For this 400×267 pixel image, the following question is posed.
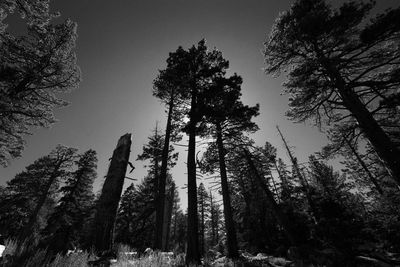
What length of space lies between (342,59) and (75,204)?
26.0m

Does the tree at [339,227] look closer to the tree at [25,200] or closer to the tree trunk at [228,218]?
the tree trunk at [228,218]

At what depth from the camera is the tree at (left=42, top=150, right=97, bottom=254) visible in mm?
19141

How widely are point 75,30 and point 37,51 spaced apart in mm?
2737

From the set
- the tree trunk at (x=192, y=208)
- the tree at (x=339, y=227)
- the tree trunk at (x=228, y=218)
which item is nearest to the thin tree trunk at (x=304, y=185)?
the tree at (x=339, y=227)

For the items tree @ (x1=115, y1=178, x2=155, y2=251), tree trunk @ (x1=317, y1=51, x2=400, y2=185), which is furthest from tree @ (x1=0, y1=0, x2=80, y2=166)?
Result: tree trunk @ (x1=317, y1=51, x2=400, y2=185)

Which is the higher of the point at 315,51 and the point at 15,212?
the point at 315,51

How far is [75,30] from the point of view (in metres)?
12.9

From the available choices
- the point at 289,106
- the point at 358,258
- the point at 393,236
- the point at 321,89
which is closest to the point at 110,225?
the point at 289,106

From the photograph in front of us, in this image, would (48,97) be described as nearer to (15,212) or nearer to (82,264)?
(82,264)

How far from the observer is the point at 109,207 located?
5586mm

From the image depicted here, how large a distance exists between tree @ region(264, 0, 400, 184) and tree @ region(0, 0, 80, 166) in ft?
41.7

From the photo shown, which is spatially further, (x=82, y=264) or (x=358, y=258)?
(x=358, y=258)

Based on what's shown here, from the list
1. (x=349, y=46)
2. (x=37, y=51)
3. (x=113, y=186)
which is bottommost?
(x=113, y=186)

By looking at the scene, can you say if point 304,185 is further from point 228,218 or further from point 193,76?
point 193,76
